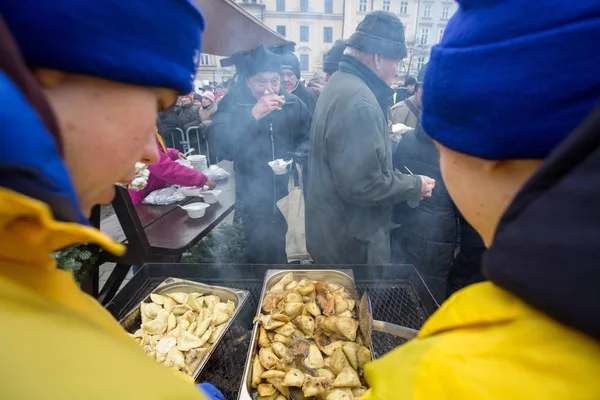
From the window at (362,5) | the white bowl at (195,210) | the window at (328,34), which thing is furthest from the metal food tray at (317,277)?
the window at (328,34)

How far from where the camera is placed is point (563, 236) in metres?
0.50

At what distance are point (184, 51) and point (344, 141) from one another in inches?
82.6

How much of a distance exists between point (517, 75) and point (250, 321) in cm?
243

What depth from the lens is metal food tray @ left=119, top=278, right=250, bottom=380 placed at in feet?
7.45

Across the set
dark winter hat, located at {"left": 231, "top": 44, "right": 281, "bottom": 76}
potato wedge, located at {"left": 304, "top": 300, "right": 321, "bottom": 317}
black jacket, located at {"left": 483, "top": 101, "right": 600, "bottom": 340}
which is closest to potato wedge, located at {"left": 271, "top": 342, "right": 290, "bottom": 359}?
potato wedge, located at {"left": 304, "top": 300, "right": 321, "bottom": 317}

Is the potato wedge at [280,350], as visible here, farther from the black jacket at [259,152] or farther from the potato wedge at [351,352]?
the black jacket at [259,152]

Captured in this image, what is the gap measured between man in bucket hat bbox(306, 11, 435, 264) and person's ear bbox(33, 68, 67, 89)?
7.61 feet

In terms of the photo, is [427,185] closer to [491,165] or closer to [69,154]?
[491,165]

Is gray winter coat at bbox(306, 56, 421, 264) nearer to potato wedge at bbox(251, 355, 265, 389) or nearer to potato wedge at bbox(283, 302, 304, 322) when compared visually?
potato wedge at bbox(283, 302, 304, 322)

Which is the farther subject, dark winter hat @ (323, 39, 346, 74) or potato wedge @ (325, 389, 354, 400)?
dark winter hat @ (323, 39, 346, 74)

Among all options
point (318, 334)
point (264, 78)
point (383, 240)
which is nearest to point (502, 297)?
point (318, 334)

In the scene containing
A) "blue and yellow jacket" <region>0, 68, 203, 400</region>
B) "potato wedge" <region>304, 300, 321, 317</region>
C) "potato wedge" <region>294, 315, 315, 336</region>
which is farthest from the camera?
"potato wedge" <region>304, 300, 321, 317</region>

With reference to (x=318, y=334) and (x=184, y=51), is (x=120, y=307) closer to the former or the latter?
(x=318, y=334)

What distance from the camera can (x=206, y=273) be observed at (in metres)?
2.84
